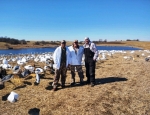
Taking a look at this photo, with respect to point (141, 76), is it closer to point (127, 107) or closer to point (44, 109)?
point (127, 107)

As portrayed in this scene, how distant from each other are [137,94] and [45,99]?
3509 millimetres

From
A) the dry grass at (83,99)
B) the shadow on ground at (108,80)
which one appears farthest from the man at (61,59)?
the shadow on ground at (108,80)

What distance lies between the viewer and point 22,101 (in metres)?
7.81

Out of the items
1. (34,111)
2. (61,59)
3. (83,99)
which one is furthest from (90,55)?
(34,111)

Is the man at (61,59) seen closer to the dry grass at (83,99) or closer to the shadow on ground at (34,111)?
the dry grass at (83,99)

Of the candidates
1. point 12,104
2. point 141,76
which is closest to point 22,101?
point 12,104

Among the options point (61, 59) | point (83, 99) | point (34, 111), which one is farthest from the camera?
point (61, 59)

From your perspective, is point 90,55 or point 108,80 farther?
point 108,80

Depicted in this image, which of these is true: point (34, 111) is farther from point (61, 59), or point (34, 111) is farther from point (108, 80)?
point (108, 80)

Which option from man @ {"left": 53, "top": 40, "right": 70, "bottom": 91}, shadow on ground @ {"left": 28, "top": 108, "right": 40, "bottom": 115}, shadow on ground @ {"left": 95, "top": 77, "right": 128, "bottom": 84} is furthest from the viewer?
shadow on ground @ {"left": 95, "top": 77, "right": 128, "bottom": 84}

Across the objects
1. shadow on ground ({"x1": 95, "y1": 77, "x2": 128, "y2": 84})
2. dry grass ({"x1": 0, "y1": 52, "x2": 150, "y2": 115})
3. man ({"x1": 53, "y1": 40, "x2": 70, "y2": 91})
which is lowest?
dry grass ({"x1": 0, "y1": 52, "x2": 150, "y2": 115})

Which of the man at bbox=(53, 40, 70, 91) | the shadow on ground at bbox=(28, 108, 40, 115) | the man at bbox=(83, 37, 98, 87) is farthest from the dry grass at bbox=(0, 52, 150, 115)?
the man at bbox=(53, 40, 70, 91)

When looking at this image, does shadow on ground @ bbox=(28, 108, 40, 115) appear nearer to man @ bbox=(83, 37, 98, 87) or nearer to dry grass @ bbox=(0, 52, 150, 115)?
dry grass @ bbox=(0, 52, 150, 115)

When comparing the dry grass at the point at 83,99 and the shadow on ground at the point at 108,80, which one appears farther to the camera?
the shadow on ground at the point at 108,80
